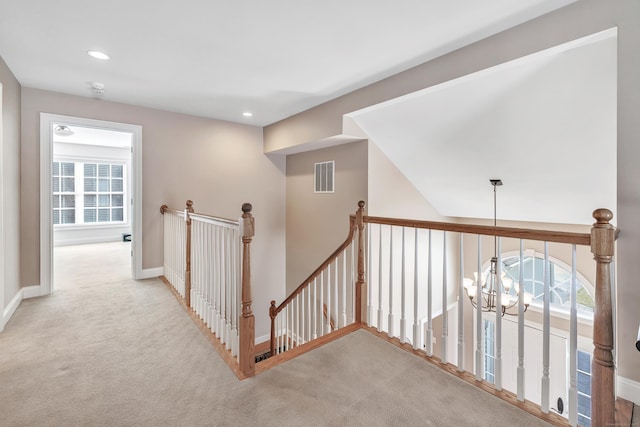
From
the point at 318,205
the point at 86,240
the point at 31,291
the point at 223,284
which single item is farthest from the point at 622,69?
the point at 86,240

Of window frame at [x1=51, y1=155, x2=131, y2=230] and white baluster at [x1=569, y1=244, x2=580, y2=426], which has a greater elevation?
window frame at [x1=51, y1=155, x2=131, y2=230]

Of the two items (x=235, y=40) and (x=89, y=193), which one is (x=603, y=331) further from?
(x=89, y=193)

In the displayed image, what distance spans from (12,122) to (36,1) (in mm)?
1674

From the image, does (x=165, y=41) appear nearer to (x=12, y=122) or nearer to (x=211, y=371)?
(x=12, y=122)

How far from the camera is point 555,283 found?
4.57 meters

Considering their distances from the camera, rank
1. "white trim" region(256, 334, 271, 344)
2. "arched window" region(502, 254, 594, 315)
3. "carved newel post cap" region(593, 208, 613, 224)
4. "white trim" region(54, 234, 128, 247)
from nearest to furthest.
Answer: "carved newel post cap" region(593, 208, 613, 224), "arched window" region(502, 254, 594, 315), "white trim" region(256, 334, 271, 344), "white trim" region(54, 234, 128, 247)

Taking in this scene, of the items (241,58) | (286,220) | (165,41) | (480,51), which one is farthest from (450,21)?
(286,220)

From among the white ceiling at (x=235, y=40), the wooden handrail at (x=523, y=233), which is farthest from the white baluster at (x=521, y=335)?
the white ceiling at (x=235, y=40)

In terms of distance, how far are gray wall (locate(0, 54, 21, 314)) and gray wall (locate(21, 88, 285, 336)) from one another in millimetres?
157

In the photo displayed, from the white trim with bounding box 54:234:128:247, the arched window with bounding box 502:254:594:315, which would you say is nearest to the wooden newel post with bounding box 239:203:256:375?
the arched window with bounding box 502:254:594:315

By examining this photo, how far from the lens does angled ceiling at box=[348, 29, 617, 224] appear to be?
218 cm

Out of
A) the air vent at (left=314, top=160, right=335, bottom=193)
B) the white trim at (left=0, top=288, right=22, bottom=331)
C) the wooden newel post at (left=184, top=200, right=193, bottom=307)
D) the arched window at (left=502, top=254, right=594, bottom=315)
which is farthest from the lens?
the air vent at (left=314, top=160, right=335, bottom=193)

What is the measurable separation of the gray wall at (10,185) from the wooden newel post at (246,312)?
2182mm

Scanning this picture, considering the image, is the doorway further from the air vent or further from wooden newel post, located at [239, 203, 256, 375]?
wooden newel post, located at [239, 203, 256, 375]
